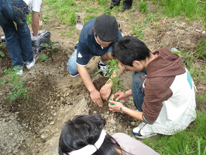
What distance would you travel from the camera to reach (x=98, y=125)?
1.01 metres

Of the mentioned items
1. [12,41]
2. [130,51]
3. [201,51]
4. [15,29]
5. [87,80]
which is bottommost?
[87,80]

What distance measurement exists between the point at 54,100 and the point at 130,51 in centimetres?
161

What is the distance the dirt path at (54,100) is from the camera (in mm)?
2107

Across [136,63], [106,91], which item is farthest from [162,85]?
[106,91]

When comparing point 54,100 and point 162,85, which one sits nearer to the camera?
point 162,85

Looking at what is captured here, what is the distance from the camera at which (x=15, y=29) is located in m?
2.70

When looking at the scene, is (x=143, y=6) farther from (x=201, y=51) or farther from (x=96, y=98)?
(x=96, y=98)

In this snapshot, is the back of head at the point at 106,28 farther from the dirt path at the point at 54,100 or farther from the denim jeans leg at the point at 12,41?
the denim jeans leg at the point at 12,41

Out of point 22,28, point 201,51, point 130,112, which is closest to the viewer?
point 130,112

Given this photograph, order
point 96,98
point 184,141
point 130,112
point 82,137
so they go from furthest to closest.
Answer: point 96,98 < point 130,112 < point 184,141 < point 82,137

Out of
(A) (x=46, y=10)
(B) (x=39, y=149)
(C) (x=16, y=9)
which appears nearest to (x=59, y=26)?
(A) (x=46, y=10)

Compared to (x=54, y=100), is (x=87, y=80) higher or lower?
higher

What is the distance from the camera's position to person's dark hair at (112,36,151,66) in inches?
61.1

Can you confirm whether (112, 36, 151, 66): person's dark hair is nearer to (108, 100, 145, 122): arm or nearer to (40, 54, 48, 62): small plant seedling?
(108, 100, 145, 122): arm
